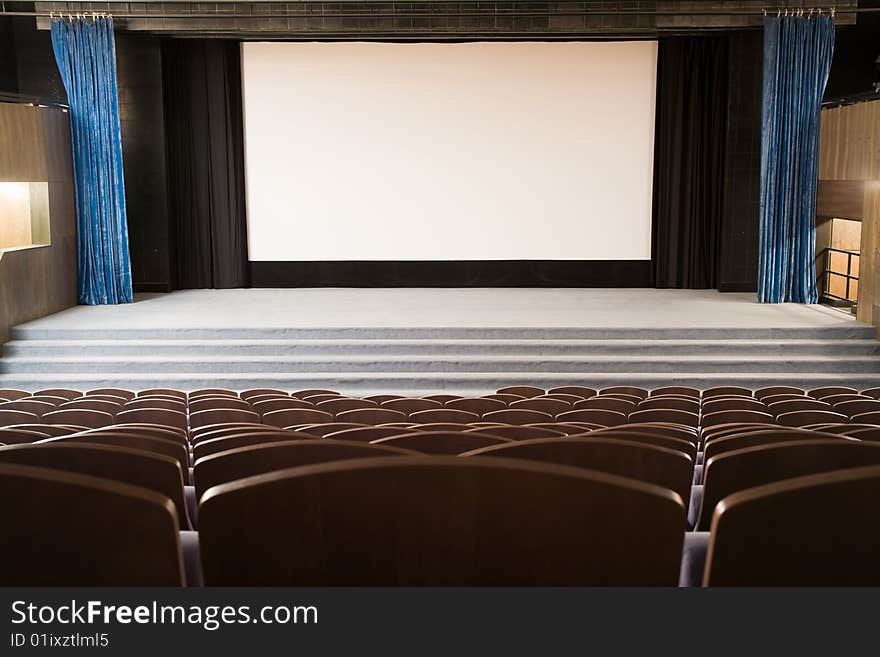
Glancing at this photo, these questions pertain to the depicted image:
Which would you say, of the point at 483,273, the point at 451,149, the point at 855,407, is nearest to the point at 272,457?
the point at 855,407

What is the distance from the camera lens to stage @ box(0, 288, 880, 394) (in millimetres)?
9602

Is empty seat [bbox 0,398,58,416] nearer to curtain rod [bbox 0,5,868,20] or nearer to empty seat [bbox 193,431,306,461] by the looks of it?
empty seat [bbox 193,431,306,461]

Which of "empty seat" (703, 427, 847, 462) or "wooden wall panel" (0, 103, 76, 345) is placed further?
"wooden wall panel" (0, 103, 76, 345)

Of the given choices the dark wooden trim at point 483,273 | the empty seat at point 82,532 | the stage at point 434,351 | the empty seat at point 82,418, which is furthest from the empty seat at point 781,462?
the dark wooden trim at point 483,273

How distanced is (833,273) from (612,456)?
12.7 meters

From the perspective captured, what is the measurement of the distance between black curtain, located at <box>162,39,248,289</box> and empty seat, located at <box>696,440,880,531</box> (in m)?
12.4

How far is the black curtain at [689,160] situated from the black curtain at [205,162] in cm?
610

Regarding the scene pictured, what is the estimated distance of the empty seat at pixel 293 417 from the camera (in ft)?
14.9

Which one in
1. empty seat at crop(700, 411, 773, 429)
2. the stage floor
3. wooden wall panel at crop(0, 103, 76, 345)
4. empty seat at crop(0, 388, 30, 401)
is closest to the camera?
empty seat at crop(700, 411, 773, 429)

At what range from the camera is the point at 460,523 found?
791 millimetres

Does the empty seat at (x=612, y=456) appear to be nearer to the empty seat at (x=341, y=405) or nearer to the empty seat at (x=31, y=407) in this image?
the empty seat at (x=341, y=405)

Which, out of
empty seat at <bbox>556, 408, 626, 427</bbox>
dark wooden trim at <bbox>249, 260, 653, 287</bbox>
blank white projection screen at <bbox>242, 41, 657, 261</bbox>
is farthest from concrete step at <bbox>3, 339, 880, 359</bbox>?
empty seat at <bbox>556, 408, 626, 427</bbox>

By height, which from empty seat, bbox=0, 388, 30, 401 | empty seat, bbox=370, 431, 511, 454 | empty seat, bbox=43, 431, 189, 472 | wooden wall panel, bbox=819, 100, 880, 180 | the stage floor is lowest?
empty seat, bbox=0, 388, 30, 401

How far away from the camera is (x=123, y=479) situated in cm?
160
